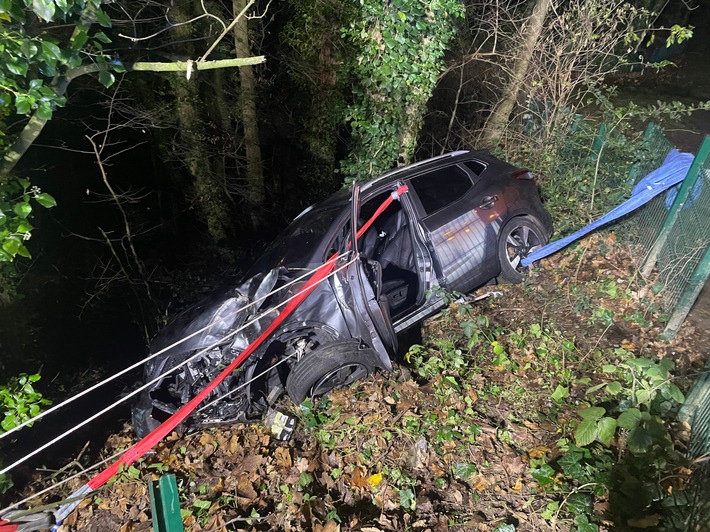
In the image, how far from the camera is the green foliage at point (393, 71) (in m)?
5.51

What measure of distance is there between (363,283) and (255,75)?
6.34 meters

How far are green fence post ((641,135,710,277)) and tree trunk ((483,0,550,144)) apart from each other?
3.50 metres

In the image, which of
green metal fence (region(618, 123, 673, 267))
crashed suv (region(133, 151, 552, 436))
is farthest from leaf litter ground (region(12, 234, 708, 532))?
green metal fence (region(618, 123, 673, 267))

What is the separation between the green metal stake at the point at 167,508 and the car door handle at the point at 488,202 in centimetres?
397

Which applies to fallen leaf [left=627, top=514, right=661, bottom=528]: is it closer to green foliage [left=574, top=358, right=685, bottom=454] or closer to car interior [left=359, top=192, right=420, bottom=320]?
green foliage [left=574, top=358, right=685, bottom=454]

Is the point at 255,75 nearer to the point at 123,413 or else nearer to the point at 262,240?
the point at 262,240

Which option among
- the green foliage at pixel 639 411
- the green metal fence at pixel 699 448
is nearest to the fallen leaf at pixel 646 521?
the green metal fence at pixel 699 448

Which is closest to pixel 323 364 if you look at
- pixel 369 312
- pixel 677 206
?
pixel 369 312

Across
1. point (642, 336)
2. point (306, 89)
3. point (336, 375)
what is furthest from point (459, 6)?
point (336, 375)

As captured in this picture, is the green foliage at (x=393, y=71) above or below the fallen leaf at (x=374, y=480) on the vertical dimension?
above

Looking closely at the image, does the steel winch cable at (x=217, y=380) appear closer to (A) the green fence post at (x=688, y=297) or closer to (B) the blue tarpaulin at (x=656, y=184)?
(B) the blue tarpaulin at (x=656, y=184)

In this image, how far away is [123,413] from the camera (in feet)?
17.0

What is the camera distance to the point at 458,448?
11.0ft

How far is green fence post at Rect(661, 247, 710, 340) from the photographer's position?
359cm
